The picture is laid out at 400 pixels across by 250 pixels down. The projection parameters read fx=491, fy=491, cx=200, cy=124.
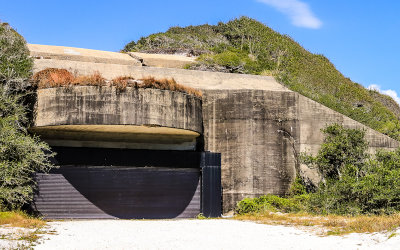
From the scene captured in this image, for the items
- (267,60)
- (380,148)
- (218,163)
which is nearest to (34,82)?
(218,163)

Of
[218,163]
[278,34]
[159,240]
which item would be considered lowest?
[159,240]

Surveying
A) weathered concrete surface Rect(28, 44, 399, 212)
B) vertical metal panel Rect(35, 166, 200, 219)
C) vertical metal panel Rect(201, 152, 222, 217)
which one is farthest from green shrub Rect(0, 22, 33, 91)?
vertical metal panel Rect(201, 152, 222, 217)

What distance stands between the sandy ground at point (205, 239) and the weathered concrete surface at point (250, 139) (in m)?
5.90

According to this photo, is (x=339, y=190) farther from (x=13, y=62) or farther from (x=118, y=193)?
(x=13, y=62)

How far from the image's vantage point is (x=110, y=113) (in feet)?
55.4

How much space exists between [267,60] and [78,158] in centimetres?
2099

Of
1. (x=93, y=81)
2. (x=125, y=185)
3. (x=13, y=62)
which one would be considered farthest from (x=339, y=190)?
(x=13, y=62)

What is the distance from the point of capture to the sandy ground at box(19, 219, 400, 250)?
10195 millimetres

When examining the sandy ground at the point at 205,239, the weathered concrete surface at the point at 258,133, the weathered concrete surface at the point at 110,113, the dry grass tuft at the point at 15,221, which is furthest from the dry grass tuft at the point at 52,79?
the sandy ground at the point at 205,239

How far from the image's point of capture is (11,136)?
52.3 feet

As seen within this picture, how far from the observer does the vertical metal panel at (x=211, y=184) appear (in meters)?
19.6

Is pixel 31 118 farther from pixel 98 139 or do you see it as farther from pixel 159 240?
pixel 159 240

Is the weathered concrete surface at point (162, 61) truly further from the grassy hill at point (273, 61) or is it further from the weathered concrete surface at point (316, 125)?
the weathered concrete surface at point (316, 125)

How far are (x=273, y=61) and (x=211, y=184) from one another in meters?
20.6
